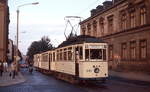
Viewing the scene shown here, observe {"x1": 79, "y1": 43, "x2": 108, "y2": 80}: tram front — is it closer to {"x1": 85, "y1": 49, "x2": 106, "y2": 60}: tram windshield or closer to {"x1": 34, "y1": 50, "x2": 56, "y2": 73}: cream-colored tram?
{"x1": 85, "y1": 49, "x2": 106, "y2": 60}: tram windshield

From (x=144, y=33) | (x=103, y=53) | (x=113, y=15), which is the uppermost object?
(x=113, y=15)

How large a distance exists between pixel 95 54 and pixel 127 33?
23.9 metres

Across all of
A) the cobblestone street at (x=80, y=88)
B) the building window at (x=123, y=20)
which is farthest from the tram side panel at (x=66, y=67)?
the building window at (x=123, y=20)

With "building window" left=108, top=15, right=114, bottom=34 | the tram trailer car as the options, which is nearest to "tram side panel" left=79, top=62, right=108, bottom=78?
the tram trailer car

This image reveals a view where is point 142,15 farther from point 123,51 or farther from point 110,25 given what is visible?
point 110,25

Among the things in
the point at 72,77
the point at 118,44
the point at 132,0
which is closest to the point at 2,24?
the point at 118,44

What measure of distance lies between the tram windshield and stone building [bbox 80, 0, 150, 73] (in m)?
17.5

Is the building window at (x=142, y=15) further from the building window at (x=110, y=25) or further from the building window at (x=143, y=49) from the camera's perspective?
the building window at (x=110, y=25)

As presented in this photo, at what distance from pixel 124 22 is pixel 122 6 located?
229cm

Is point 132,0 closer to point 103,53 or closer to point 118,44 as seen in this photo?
point 118,44

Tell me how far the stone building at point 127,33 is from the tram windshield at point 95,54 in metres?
17.5

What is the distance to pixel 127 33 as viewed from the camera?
46969 mm

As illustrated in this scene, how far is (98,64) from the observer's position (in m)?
Result: 23.5

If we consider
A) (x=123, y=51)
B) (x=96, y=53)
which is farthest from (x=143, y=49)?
(x=96, y=53)
